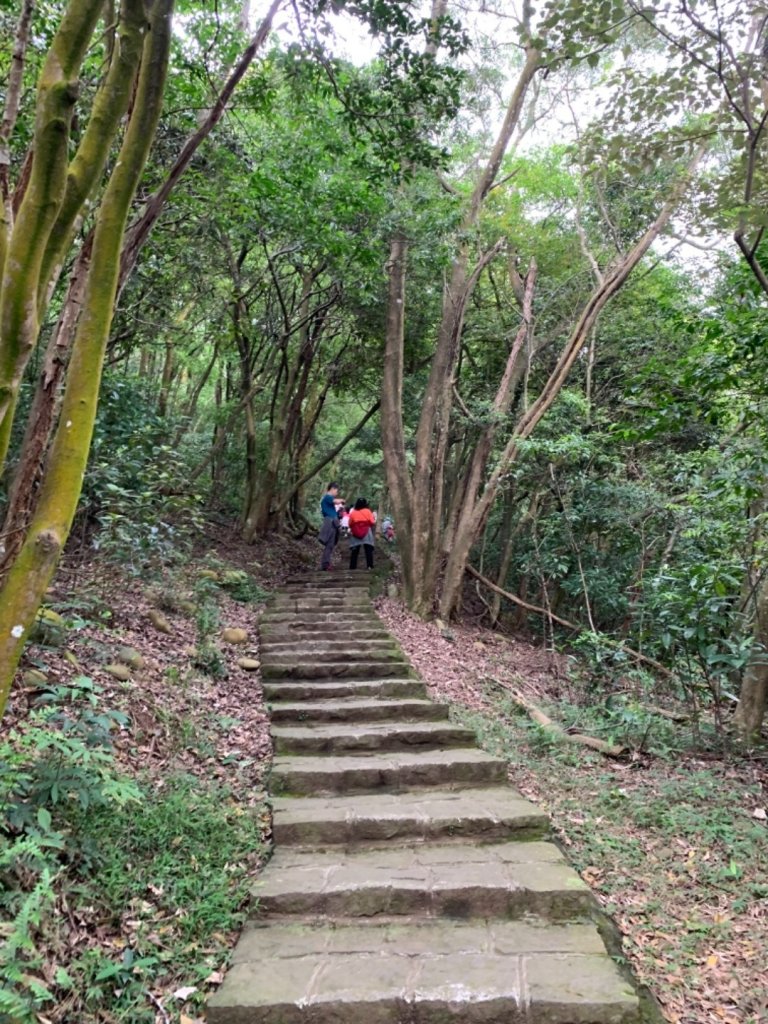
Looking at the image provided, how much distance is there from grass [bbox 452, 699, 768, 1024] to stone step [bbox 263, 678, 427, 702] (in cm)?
57

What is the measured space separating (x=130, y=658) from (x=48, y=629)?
0.71m

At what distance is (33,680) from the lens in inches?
164

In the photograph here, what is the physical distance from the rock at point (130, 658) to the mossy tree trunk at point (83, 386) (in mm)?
2794

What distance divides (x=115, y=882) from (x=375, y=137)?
5.51 metres

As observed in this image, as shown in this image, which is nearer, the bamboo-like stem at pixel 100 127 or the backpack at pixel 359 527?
the bamboo-like stem at pixel 100 127

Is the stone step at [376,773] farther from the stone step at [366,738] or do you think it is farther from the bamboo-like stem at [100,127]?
the bamboo-like stem at [100,127]

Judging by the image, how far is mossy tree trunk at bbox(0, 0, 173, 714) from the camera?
260cm

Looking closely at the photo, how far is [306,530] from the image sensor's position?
55.8 ft

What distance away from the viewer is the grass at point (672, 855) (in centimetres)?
320

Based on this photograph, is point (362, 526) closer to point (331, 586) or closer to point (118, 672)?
point (331, 586)

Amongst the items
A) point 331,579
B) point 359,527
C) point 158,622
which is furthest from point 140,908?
point 359,527

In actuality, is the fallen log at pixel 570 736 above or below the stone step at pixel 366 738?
→ below

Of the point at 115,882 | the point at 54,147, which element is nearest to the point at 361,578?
the point at 115,882

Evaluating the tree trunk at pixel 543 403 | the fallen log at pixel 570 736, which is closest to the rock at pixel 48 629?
the fallen log at pixel 570 736
